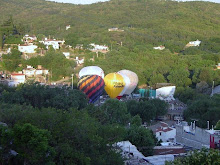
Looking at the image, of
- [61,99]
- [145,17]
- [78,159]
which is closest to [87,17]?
[145,17]

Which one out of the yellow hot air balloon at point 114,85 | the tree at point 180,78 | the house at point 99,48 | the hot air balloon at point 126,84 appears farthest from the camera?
the house at point 99,48

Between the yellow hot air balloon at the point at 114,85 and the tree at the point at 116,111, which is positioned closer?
the tree at the point at 116,111

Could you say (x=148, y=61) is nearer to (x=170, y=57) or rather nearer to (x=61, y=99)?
(x=170, y=57)

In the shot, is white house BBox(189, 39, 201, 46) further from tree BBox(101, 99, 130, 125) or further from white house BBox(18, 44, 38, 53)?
tree BBox(101, 99, 130, 125)

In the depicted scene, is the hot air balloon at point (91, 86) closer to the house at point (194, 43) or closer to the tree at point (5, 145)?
the tree at point (5, 145)

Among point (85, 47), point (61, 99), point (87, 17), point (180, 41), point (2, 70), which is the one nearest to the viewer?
point (61, 99)

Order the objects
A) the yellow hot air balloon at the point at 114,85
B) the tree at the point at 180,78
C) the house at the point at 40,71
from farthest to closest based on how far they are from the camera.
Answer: the tree at the point at 180,78
the house at the point at 40,71
the yellow hot air balloon at the point at 114,85

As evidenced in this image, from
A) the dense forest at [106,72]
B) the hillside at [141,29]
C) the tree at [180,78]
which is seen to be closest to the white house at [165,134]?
the dense forest at [106,72]

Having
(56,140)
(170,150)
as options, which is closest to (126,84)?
(170,150)
